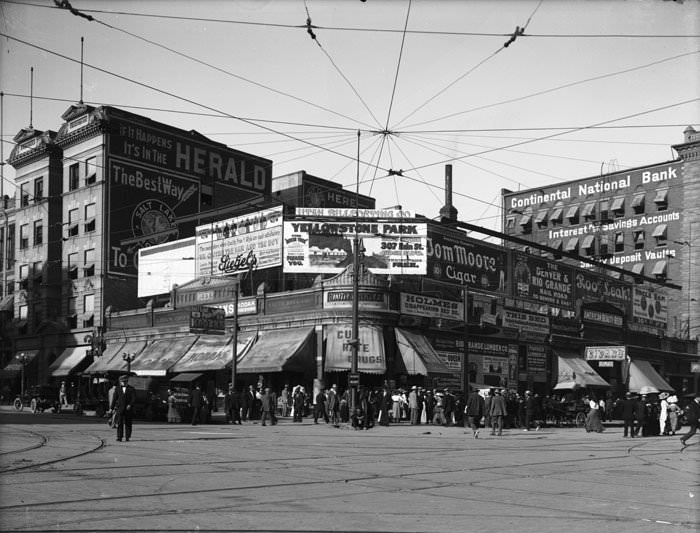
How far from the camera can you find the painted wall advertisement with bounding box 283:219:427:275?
46.1 metres

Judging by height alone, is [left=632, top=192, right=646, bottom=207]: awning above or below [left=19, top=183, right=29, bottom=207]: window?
above

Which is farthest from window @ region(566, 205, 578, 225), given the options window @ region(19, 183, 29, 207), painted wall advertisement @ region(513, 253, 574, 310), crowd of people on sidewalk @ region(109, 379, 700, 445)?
window @ region(19, 183, 29, 207)

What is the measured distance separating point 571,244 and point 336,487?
69.4 m

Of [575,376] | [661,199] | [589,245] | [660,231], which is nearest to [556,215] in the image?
[589,245]

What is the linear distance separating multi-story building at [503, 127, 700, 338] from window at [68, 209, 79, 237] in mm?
40625

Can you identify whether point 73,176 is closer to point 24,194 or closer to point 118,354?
point 24,194

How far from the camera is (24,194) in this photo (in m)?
65.3

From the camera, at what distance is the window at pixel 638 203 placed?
74.2 meters

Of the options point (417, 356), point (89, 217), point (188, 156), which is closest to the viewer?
point (417, 356)

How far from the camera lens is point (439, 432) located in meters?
30.9

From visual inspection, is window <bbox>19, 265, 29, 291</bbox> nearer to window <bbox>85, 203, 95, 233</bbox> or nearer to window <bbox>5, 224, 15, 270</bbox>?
window <bbox>5, 224, 15, 270</bbox>

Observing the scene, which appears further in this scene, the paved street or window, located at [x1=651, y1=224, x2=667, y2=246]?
window, located at [x1=651, y1=224, x2=667, y2=246]

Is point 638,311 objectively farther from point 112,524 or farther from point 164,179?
point 112,524

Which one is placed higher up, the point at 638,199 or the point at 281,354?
the point at 638,199
